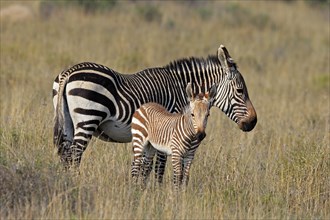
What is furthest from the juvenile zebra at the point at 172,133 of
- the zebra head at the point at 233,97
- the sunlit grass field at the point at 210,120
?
the zebra head at the point at 233,97

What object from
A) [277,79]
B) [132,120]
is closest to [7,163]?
[132,120]

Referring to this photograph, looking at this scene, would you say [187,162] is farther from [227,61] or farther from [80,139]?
[227,61]

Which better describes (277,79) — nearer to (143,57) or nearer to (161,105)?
(143,57)

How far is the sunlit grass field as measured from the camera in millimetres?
8141

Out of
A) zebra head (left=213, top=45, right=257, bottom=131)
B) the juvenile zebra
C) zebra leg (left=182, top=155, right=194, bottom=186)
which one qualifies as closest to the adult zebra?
zebra head (left=213, top=45, right=257, bottom=131)

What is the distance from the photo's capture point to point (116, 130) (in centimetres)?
965

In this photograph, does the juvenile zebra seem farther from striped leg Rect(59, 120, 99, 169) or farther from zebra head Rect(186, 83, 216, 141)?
striped leg Rect(59, 120, 99, 169)

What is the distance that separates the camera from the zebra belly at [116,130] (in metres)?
9.62

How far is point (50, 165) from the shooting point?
28.5 feet

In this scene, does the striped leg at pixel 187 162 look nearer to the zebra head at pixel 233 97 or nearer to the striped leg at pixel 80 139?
the striped leg at pixel 80 139

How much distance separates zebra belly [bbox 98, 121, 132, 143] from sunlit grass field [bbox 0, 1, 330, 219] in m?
0.32

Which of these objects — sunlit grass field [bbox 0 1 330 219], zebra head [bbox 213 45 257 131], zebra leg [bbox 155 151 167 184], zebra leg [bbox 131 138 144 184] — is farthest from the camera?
zebra head [bbox 213 45 257 131]

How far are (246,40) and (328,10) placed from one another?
23.8 ft

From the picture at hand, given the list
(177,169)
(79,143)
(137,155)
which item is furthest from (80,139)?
(177,169)
